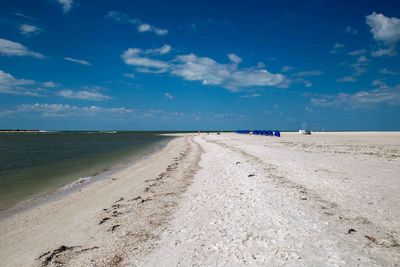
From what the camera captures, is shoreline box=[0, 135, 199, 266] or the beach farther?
shoreline box=[0, 135, 199, 266]

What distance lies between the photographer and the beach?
18.5 feet

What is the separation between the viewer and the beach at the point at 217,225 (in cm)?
564

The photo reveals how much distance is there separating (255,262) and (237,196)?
4811mm

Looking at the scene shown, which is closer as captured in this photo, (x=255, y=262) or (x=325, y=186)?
(x=255, y=262)

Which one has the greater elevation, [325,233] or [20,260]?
[325,233]

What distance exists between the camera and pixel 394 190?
10633mm

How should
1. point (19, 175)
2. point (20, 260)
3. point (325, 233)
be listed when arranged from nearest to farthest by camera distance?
point (20, 260)
point (325, 233)
point (19, 175)

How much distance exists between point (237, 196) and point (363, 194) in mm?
4109

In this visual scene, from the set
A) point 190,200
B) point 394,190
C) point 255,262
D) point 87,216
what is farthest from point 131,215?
point 394,190

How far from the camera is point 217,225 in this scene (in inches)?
286

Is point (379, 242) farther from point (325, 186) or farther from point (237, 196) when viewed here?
point (325, 186)

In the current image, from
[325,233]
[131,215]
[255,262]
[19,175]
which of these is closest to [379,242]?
[325,233]

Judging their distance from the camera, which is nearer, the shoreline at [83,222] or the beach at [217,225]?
the beach at [217,225]

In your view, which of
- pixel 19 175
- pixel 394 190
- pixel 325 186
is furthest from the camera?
pixel 19 175
